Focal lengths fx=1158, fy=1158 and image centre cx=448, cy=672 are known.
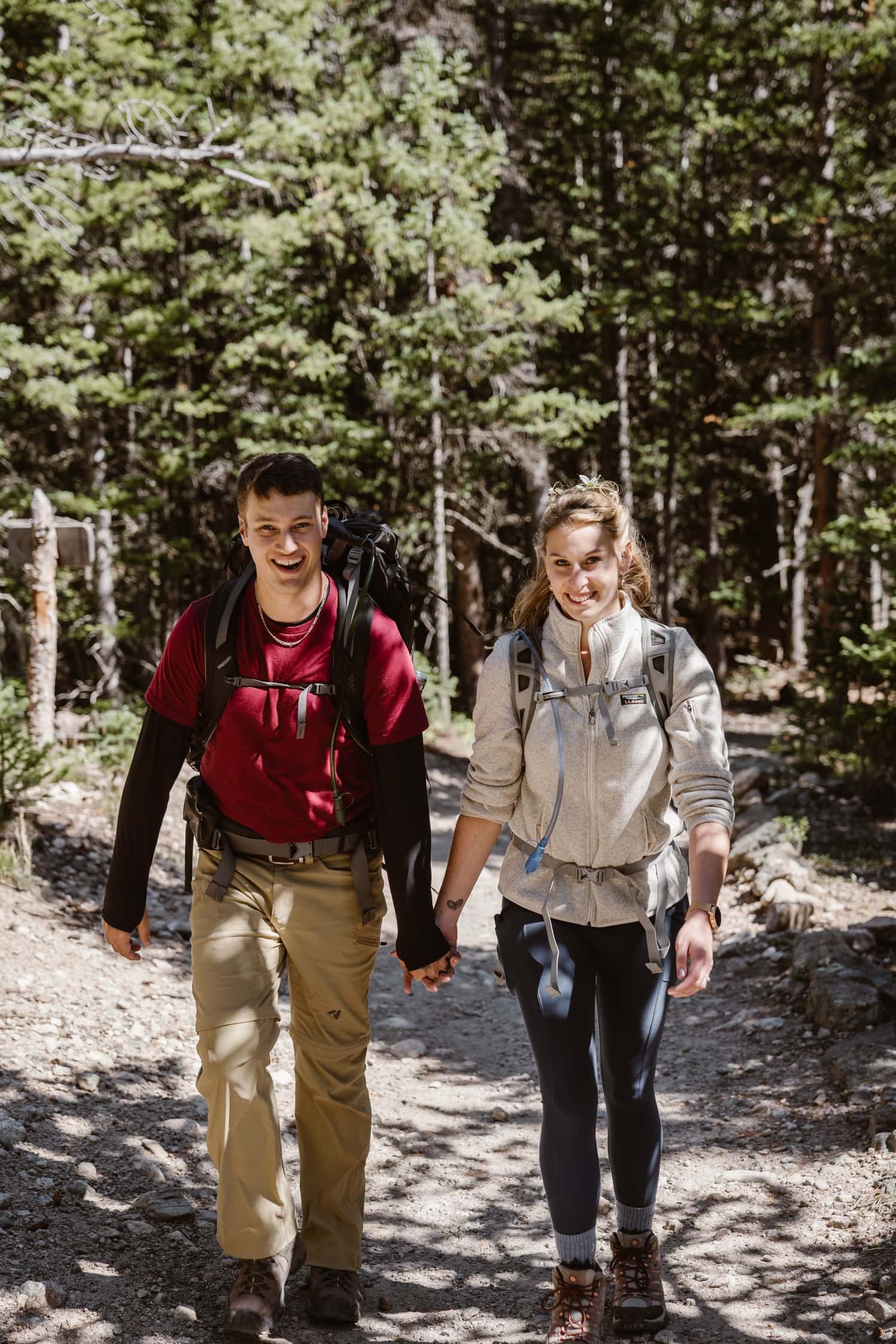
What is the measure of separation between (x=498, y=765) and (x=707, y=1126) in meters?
2.83

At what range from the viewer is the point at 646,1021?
10.3 feet

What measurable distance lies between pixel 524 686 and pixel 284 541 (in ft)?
2.54

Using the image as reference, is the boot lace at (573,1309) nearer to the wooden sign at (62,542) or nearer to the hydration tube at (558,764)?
the hydration tube at (558,764)

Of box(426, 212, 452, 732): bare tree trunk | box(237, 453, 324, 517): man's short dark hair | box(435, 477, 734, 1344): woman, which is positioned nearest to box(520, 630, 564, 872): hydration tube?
box(435, 477, 734, 1344): woman

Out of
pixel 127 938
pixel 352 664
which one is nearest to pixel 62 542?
pixel 127 938

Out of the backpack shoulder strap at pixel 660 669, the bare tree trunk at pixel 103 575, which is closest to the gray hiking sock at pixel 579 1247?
the backpack shoulder strap at pixel 660 669

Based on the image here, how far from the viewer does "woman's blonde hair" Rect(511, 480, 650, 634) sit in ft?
10.5

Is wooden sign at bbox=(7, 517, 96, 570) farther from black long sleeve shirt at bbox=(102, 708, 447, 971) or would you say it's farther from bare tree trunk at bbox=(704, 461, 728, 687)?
bare tree trunk at bbox=(704, 461, 728, 687)

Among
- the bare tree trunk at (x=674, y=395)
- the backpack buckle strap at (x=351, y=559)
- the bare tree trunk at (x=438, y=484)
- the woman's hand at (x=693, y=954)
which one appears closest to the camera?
the woman's hand at (x=693, y=954)

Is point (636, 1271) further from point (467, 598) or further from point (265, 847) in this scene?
point (467, 598)

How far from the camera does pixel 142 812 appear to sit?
337cm

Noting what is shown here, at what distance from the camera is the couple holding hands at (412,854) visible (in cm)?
312

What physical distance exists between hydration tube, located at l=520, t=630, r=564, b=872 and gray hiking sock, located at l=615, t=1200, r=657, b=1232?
1.05 meters

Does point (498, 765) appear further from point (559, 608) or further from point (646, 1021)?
point (646, 1021)
